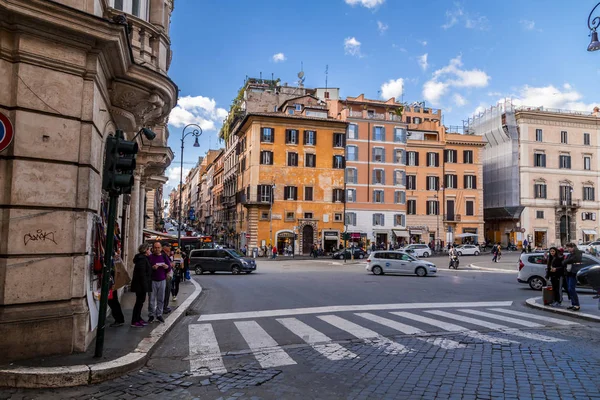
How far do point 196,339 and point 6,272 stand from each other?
365 centimetres

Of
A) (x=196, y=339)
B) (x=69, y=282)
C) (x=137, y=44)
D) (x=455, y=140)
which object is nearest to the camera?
(x=69, y=282)

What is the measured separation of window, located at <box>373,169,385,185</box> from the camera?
185 ft

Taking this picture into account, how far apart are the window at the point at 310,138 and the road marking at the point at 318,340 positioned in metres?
43.6

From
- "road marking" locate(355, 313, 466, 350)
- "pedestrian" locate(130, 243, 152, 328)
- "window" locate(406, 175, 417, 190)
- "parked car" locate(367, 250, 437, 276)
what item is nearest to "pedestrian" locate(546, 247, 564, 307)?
"road marking" locate(355, 313, 466, 350)

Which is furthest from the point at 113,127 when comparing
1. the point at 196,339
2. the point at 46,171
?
the point at 196,339

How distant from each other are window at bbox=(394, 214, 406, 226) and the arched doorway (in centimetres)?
1066

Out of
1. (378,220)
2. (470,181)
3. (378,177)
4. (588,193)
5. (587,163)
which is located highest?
(587,163)

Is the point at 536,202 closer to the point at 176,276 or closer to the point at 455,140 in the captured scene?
the point at 455,140

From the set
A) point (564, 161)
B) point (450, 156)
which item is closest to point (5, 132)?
point (450, 156)

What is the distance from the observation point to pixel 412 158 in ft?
193

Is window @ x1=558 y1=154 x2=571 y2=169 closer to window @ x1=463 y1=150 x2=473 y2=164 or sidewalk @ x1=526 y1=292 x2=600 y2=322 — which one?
window @ x1=463 y1=150 x2=473 y2=164

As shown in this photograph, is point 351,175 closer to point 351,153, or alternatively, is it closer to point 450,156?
point 351,153

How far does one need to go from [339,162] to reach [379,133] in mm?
6777

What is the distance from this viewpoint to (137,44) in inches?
387
